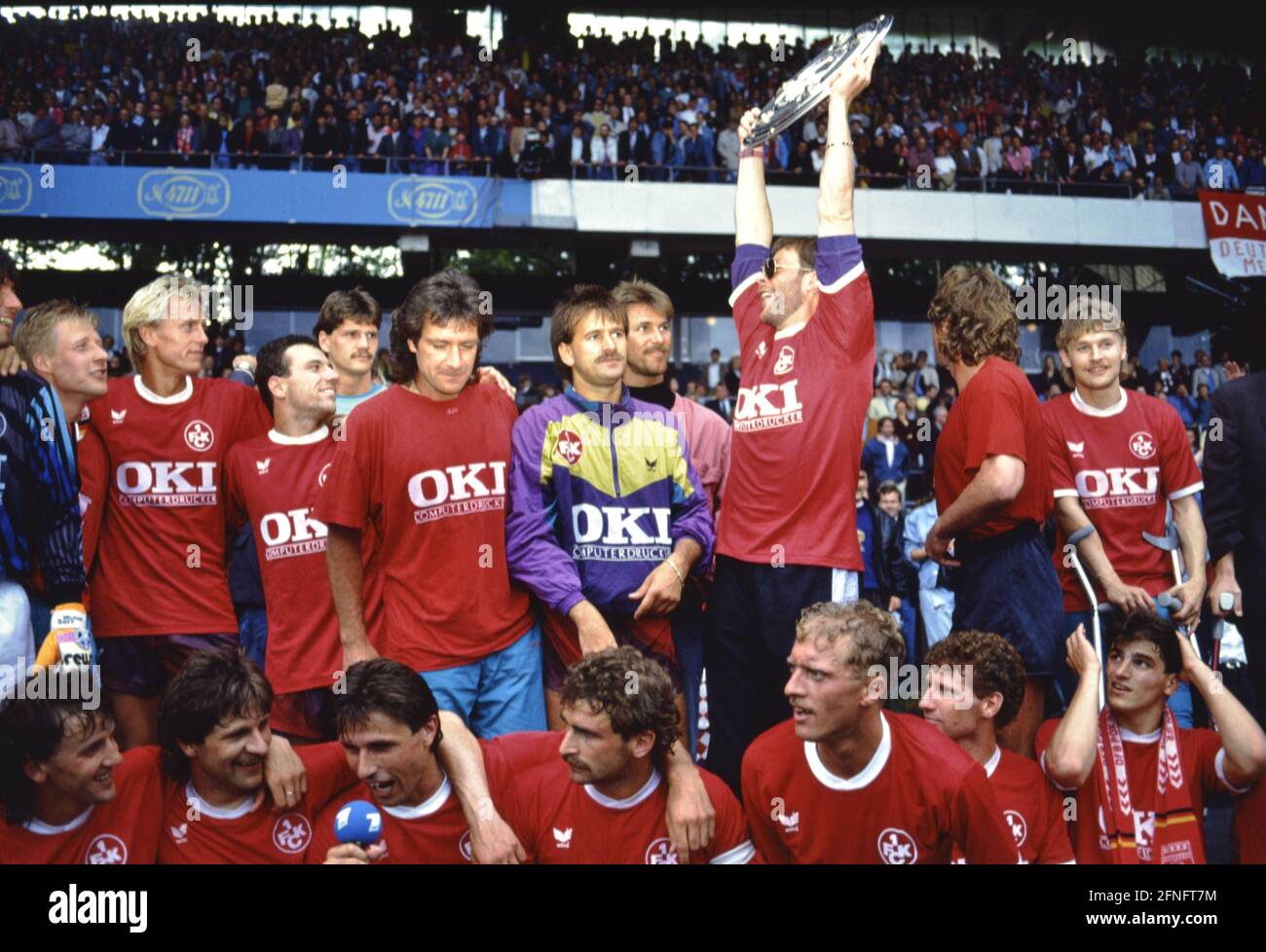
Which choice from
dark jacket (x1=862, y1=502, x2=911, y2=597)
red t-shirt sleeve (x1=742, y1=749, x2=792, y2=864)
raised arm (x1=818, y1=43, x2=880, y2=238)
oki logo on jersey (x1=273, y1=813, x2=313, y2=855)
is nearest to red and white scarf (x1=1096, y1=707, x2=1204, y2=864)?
red t-shirt sleeve (x1=742, y1=749, x2=792, y2=864)

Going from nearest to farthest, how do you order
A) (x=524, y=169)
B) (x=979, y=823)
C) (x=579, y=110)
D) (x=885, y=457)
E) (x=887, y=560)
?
(x=979, y=823)
(x=887, y=560)
(x=885, y=457)
(x=524, y=169)
(x=579, y=110)

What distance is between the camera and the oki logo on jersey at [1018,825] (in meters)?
3.99

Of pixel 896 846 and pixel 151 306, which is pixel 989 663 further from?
pixel 151 306

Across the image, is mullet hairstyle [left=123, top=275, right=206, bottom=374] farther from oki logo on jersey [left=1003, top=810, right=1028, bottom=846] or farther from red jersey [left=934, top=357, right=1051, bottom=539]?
oki logo on jersey [left=1003, top=810, right=1028, bottom=846]

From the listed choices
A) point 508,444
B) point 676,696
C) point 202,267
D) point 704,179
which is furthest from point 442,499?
point 202,267

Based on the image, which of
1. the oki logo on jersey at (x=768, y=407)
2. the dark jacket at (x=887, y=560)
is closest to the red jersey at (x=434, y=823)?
the oki logo on jersey at (x=768, y=407)

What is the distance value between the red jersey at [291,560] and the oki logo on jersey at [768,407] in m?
1.64

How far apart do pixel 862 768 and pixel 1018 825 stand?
0.71 metres

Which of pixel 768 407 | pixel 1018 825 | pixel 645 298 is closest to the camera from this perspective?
pixel 1018 825

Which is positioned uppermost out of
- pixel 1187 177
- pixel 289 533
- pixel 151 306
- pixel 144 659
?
pixel 1187 177

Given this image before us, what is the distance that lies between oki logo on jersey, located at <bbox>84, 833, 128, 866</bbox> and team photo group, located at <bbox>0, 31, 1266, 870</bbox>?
3 centimetres

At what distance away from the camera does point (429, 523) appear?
4273mm

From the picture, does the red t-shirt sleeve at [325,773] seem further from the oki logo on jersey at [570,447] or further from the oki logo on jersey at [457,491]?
the oki logo on jersey at [570,447]

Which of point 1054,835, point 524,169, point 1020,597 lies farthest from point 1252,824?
point 524,169
